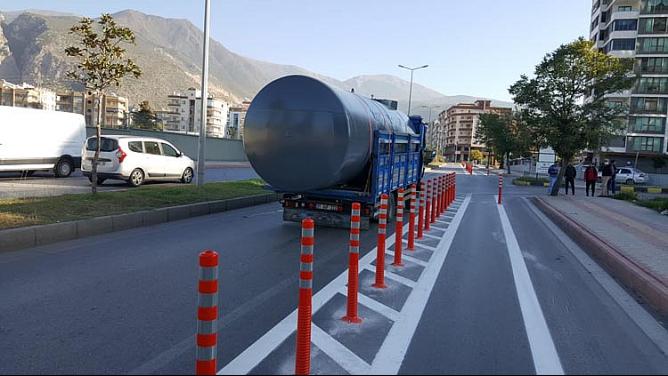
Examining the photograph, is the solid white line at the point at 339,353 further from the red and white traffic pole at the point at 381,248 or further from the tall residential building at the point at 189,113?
the tall residential building at the point at 189,113

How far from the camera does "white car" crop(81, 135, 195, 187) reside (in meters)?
17.0

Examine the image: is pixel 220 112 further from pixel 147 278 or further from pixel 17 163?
pixel 147 278

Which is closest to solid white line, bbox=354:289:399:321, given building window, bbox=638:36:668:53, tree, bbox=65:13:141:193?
tree, bbox=65:13:141:193

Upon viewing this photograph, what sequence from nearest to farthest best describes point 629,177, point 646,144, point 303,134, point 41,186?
point 303,134
point 41,186
point 629,177
point 646,144

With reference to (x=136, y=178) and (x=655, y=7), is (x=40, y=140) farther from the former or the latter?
(x=655, y=7)

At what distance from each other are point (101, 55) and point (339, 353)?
35.2 feet

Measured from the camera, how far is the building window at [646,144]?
6544cm

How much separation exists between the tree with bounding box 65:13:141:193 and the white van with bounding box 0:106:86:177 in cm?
618

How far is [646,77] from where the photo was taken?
65000 millimetres

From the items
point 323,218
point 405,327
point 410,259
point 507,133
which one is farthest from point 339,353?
point 507,133

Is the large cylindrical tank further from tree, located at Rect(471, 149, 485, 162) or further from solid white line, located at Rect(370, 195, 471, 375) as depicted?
tree, located at Rect(471, 149, 485, 162)

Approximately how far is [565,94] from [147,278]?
2331cm

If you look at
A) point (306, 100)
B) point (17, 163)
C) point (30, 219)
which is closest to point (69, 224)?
point (30, 219)

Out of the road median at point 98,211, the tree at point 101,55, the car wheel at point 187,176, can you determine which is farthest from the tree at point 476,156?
the tree at point 101,55
